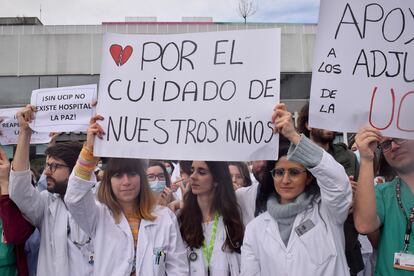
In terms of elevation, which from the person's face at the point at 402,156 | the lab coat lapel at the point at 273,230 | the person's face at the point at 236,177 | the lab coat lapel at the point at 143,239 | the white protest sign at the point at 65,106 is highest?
the white protest sign at the point at 65,106

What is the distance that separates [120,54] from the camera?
2.70 metres

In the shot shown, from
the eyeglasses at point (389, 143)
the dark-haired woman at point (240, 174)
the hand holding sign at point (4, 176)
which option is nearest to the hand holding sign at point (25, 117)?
the hand holding sign at point (4, 176)

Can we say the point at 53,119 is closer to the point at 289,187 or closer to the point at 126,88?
the point at 126,88

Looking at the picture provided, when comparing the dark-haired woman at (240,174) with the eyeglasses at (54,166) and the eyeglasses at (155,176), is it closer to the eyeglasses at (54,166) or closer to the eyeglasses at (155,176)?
the eyeglasses at (155,176)

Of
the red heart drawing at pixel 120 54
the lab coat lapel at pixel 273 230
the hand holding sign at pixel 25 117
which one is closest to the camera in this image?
the lab coat lapel at pixel 273 230

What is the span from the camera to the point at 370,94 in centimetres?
231

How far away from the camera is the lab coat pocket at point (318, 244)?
7.48 feet

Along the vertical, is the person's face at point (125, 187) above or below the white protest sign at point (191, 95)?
below

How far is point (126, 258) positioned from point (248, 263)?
2.33 feet

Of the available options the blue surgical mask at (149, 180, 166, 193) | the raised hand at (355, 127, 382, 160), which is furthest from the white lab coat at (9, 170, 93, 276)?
the raised hand at (355, 127, 382, 160)

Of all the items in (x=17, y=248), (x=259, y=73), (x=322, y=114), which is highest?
(x=259, y=73)

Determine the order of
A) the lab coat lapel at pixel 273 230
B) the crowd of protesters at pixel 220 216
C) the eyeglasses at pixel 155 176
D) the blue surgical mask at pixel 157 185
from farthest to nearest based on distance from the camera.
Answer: the eyeglasses at pixel 155 176
the blue surgical mask at pixel 157 185
the lab coat lapel at pixel 273 230
the crowd of protesters at pixel 220 216

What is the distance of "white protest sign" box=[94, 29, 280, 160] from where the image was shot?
8.05 feet

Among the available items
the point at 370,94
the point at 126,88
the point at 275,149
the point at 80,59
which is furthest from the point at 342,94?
the point at 80,59
